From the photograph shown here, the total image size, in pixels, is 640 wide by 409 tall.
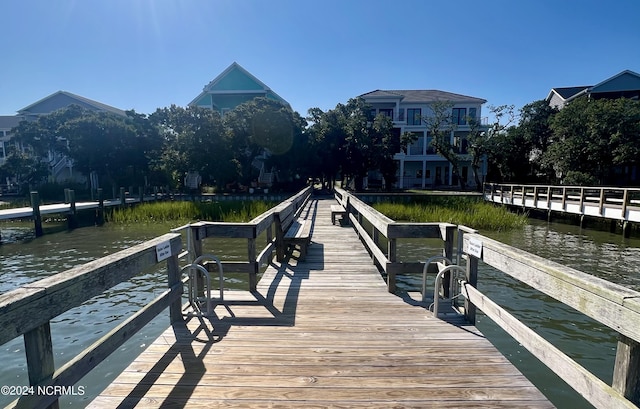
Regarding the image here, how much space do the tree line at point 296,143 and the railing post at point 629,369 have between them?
26.2m

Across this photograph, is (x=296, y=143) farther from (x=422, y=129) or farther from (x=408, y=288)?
(x=408, y=288)

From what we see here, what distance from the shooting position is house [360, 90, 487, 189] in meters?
35.8

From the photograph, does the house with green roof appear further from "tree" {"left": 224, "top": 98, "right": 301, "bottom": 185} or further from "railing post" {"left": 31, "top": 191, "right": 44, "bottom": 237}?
"railing post" {"left": 31, "top": 191, "right": 44, "bottom": 237}

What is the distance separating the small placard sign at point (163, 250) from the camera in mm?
3057

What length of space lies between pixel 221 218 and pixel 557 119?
25.6m

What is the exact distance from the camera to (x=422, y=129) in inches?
1436

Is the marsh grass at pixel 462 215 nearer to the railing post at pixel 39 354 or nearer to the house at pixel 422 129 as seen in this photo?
the railing post at pixel 39 354

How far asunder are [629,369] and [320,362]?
1963 millimetres

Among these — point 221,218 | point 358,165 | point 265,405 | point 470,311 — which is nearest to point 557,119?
point 358,165

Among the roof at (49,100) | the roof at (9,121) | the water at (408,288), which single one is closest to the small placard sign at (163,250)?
the water at (408,288)

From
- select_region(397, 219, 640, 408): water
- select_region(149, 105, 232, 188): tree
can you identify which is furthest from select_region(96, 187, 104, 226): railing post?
select_region(397, 219, 640, 408): water

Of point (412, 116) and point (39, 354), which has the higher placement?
point (412, 116)

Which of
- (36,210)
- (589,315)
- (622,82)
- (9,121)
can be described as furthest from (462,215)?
(9,121)

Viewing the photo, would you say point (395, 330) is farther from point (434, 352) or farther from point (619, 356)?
point (619, 356)
